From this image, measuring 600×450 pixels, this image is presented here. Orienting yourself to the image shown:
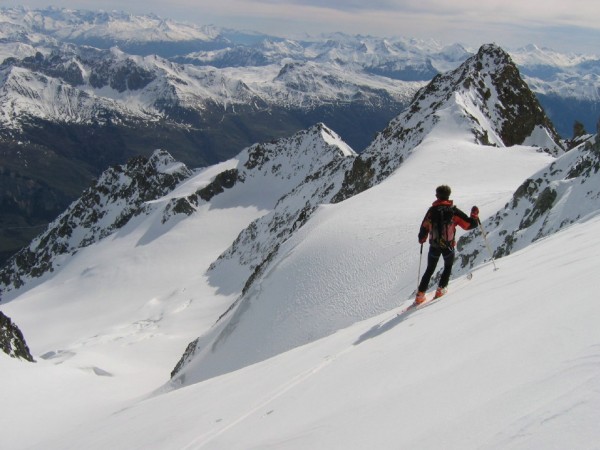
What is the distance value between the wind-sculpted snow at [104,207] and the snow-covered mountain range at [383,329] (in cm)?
6409

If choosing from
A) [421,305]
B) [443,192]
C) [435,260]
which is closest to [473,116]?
[435,260]

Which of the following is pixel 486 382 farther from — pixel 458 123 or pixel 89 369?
pixel 458 123

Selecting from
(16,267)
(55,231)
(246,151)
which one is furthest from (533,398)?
(55,231)

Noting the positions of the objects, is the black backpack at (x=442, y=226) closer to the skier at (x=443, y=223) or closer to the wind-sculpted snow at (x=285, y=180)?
the skier at (x=443, y=223)

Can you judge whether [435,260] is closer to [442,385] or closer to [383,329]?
[383,329]

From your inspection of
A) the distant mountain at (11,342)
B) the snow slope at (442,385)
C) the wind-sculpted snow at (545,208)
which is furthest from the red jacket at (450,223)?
the distant mountain at (11,342)

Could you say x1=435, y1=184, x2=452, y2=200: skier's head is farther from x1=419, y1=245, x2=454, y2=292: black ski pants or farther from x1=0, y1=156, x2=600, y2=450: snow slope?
x1=0, y1=156, x2=600, y2=450: snow slope

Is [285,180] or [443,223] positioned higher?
[443,223]

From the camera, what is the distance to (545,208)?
1767 cm

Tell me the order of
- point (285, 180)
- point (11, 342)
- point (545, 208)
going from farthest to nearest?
point (285, 180) → point (11, 342) → point (545, 208)

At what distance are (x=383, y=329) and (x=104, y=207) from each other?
5762 inches

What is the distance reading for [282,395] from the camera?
8766 mm

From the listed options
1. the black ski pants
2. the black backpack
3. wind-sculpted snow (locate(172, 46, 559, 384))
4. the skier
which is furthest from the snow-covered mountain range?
the black backpack

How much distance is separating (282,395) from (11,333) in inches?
1233
